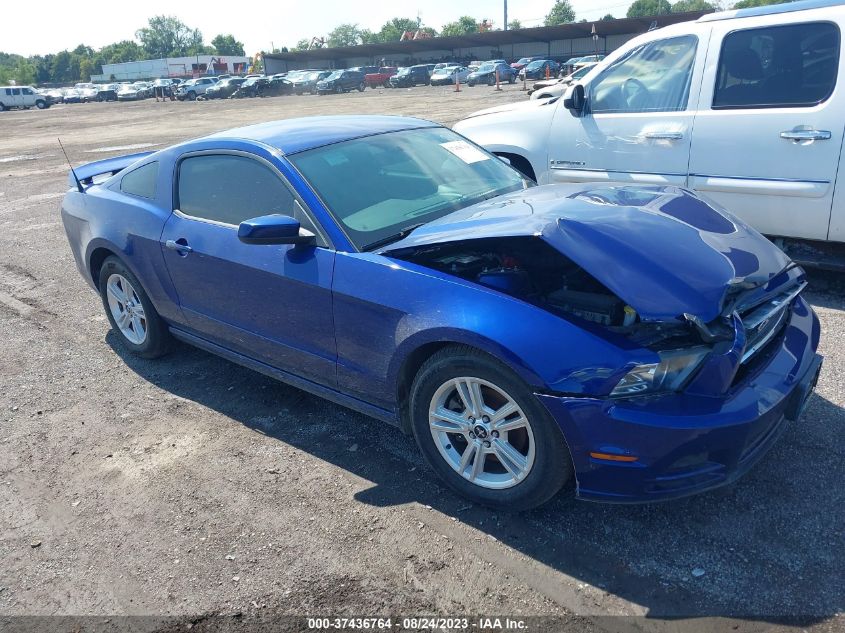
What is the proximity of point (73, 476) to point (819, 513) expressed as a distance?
11.9 feet

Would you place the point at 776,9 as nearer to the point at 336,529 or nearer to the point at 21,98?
the point at 336,529

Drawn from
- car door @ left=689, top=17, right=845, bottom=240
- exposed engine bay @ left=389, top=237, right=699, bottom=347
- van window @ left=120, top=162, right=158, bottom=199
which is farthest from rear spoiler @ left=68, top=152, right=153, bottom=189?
car door @ left=689, top=17, right=845, bottom=240

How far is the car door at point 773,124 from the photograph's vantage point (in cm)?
467

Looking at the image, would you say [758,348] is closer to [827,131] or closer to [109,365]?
[827,131]

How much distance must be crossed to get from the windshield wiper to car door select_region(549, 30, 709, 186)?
110 inches

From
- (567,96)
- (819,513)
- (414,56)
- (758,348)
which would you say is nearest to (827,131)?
(567,96)

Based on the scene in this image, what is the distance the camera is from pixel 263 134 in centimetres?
398

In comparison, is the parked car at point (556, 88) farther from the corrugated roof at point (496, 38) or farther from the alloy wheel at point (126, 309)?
the corrugated roof at point (496, 38)

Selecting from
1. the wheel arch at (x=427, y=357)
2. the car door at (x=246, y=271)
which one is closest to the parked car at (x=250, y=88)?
the car door at (x=246, y=271)

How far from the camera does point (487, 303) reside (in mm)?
2770

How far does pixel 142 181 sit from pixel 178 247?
828mm

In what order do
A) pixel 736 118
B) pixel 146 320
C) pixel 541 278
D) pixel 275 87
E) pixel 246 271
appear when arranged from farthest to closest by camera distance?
pixel 275 87
pixel 736 118
pixel 146 320
pixel 246 271
pixel 541 278

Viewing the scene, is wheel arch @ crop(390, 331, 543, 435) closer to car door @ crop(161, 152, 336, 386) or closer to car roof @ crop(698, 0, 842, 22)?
car door @ crop(161, 152, 336, 386)

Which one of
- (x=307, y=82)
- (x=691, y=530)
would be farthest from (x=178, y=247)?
(x=307, y=82)
